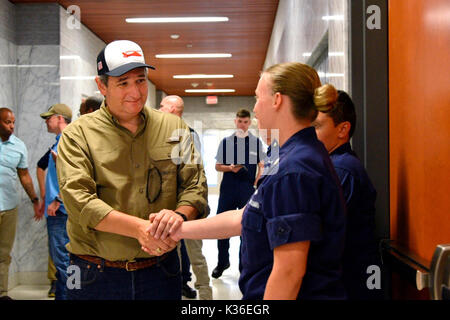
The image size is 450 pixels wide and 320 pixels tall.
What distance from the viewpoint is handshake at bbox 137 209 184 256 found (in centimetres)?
167

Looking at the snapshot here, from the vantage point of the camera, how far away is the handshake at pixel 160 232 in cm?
167

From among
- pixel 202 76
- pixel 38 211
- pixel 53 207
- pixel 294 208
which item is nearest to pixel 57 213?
pixel 53 207

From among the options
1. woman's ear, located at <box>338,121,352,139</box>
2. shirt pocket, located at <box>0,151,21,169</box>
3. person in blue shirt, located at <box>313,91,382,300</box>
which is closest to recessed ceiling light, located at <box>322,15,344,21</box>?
woman's ear, located at <box>338,121,352,139</box>

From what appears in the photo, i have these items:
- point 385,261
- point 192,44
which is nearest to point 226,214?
point 385,261

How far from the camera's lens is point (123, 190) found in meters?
1.77

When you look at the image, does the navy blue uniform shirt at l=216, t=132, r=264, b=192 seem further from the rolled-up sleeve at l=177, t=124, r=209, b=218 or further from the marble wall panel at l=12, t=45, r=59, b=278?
Result: the rolled-up sleeve at l=177, t=124, r=209, b=218

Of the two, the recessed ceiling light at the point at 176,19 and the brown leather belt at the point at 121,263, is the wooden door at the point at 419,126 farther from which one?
the recessed ceiling light at the point at 176,19

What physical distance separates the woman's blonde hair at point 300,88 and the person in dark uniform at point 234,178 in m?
3.76

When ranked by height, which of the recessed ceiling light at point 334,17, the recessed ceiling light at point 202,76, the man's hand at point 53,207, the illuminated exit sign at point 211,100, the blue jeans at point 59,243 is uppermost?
the recessed ceiling light at point 202,76

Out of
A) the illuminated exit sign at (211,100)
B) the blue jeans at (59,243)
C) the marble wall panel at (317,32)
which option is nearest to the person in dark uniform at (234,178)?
the marble wall panel at (317,32)

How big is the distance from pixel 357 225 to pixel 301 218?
612 mm

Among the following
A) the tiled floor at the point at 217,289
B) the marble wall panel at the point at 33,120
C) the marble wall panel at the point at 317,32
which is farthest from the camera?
the marble wall panel at the point at 33,120

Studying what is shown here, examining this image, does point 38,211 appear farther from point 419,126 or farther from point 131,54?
point 419,126

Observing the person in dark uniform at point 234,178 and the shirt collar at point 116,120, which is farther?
the person in dark uniform at point 234,178
